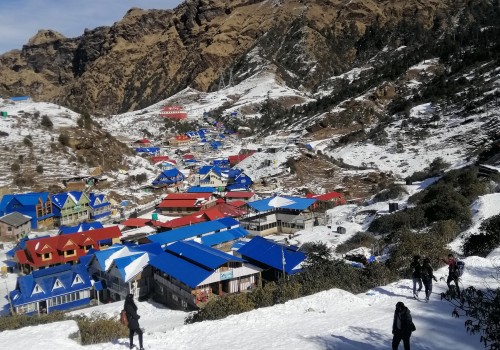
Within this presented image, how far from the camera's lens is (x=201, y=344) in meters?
10.1

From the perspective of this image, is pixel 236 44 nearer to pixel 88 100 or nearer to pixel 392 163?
pixel 88 100

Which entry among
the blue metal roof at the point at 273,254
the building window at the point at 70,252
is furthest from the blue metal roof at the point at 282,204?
the building window at the point at 70,252

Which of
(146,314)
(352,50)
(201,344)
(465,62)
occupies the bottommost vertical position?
(146,314)

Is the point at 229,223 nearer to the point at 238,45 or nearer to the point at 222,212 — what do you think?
the point at 222,212

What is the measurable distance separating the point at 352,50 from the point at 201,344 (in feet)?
485

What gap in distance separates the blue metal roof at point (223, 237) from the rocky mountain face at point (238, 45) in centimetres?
9316

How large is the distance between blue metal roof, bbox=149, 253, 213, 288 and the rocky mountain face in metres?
102

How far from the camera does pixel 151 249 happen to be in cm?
2625

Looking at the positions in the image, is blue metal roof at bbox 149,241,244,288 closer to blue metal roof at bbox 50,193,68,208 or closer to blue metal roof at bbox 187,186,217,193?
blue metal roof at bbox 50,193,68,208

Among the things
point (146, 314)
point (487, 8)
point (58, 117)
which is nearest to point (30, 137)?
point (58, 117)

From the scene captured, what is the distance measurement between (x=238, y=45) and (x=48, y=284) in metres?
153

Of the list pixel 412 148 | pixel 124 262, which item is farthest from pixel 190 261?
pixel 412 148

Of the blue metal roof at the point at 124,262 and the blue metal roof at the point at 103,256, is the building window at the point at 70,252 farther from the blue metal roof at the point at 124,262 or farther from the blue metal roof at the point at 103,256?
the blue metal roof at the point at 124,262

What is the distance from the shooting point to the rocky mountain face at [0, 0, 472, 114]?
453ft
